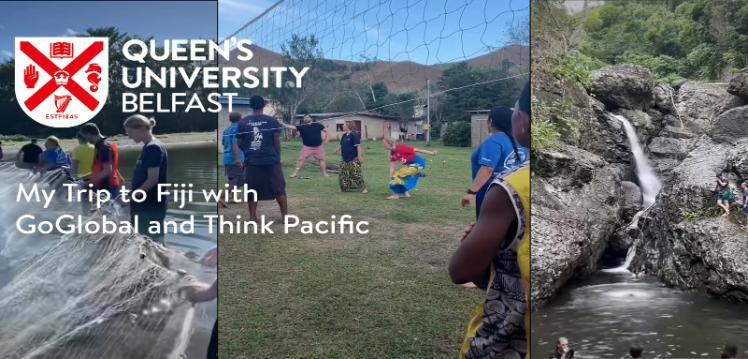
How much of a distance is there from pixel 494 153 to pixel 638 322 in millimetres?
3666

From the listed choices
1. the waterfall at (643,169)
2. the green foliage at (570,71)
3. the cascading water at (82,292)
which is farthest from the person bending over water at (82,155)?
the waterfall at (643,169)

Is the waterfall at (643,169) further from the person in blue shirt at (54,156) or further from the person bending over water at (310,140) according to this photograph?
the person in blue shirt at (54,156)

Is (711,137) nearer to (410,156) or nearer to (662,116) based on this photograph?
(662,116)

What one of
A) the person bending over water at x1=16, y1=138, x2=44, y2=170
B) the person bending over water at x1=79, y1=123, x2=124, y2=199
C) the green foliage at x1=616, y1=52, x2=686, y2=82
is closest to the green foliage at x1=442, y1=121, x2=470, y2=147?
the person bending over water at x1=79, y1=123, x2=124, y2=199

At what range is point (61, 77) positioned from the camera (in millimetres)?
2619

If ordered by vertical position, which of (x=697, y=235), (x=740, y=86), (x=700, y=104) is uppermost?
(x=740, y=86)

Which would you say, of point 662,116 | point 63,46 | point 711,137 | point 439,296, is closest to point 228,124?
A: point 63,46

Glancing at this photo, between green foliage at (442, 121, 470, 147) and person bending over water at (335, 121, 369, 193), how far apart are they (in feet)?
1.39

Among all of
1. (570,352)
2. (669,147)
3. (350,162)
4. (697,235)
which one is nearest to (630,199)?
(669,147)

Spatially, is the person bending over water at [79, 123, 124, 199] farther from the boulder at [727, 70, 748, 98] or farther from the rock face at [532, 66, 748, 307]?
the boulder at [727, 70, 748, 98]

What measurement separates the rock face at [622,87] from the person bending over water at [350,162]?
6500 millimetres

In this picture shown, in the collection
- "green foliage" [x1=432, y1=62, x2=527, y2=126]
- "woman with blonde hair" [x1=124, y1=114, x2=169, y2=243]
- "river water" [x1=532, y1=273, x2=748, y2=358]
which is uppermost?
"green foliage" [x1=432, y1=62, x2=527, y2=126]

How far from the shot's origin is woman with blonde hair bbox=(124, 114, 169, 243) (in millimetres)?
2646

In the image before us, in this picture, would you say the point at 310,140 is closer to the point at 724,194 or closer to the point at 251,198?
the point at 251,198
